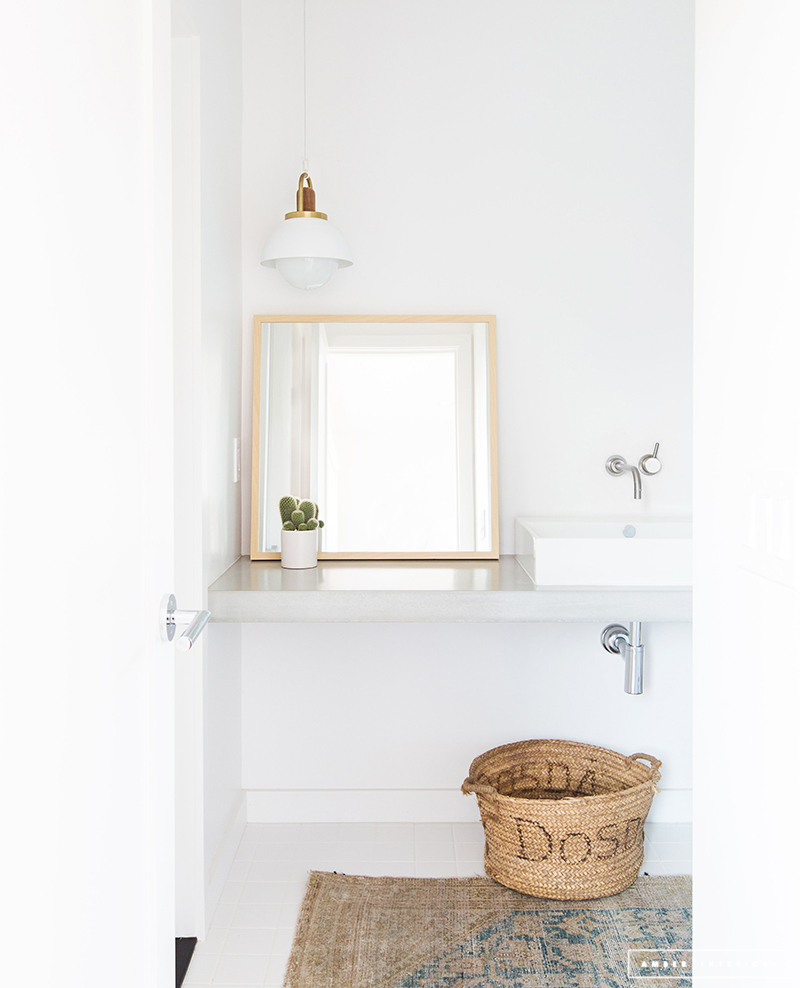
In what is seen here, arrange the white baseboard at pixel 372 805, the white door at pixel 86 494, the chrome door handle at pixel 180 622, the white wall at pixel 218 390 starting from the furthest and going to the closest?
1. the white baseboard at pixel 372 805
2. the white wall at pixel 218 390
3. the chrome door handle at pixel 180 622
4. the white door at pixel 86 494

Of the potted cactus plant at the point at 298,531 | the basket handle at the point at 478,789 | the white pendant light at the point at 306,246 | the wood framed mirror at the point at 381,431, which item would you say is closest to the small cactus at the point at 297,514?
the potted cactus plant at the point at 298,531

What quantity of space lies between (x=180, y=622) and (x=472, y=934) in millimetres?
1223

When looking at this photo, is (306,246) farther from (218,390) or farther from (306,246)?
(218,390)

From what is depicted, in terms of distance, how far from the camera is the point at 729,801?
102 cm

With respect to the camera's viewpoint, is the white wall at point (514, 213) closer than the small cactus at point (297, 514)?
No

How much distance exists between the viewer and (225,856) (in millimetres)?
2299

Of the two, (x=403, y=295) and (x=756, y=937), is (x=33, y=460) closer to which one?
(x=756, y=937)

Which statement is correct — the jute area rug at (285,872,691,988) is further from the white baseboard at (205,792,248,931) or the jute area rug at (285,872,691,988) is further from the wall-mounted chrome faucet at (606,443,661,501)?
the wall-mounted chrome faucet at (606,443,661,501)

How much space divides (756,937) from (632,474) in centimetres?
175

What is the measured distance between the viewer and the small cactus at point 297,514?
2371mm

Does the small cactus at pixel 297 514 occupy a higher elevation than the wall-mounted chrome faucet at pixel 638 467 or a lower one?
lower

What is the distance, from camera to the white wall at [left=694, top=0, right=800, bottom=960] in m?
0.86

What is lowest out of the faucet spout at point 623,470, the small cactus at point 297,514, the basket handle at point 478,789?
the basket handle at point 478,789

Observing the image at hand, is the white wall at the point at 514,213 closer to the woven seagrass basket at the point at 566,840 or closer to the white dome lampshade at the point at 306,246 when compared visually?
the white dome lampshade at the point at 306,246
